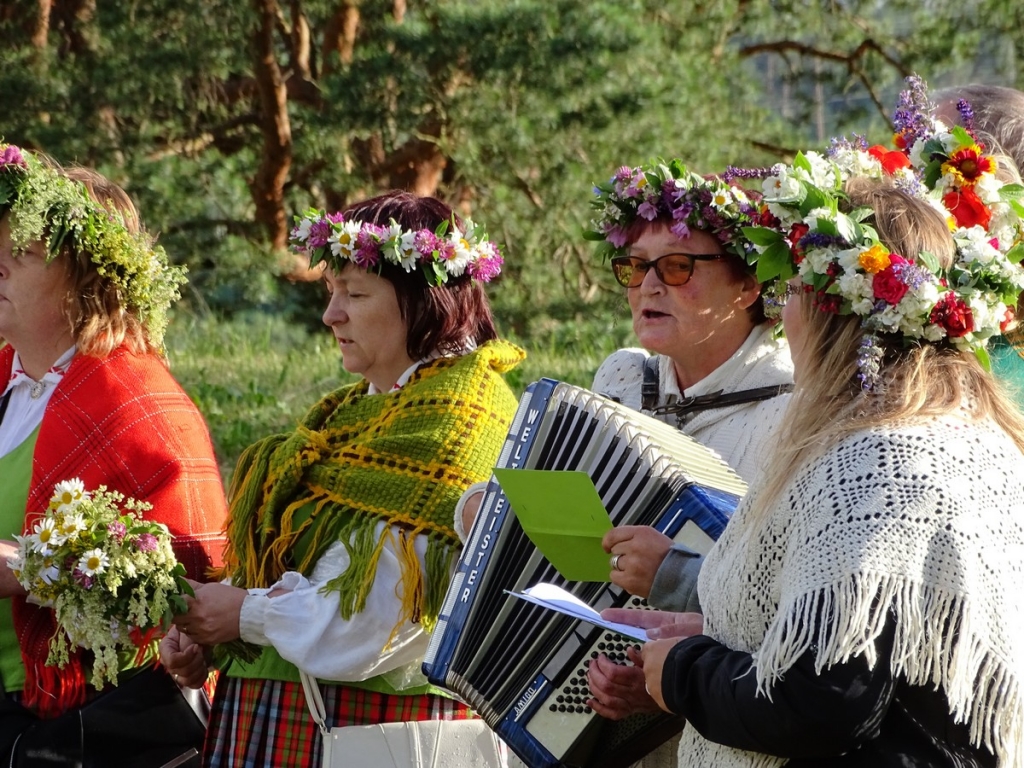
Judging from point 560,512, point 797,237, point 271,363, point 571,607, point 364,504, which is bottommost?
point 271,363

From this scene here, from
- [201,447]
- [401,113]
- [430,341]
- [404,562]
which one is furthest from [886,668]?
[401,113]

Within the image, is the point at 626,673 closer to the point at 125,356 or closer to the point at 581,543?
the point at 581,543

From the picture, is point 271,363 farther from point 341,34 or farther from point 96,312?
point 96,312

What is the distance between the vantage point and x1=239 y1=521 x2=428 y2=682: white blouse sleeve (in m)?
3.34

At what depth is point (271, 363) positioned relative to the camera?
9.67 m

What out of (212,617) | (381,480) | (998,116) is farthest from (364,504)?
(998,116)

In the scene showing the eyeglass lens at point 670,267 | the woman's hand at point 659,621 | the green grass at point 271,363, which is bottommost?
the green grass at point 271,363

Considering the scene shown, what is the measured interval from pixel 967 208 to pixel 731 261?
862 mm

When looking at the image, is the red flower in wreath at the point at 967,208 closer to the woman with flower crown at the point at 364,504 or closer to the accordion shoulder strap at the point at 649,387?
the accordion shoulder strap at the point at 649,387

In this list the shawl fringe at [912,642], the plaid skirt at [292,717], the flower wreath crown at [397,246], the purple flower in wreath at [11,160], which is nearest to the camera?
the shawl fringe at [912,642]

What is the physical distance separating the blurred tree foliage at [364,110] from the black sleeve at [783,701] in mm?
7628

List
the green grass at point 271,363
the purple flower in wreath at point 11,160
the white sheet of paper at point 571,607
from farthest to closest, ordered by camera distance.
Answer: the green grass at point 271,363 < the purple flower in wreath at point 11,160 < the white sheet of paper at point 571,607

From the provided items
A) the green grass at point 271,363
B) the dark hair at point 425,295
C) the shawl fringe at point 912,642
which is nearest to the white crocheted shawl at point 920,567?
the shawl fringe at point 912,642

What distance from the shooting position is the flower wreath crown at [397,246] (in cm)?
358
